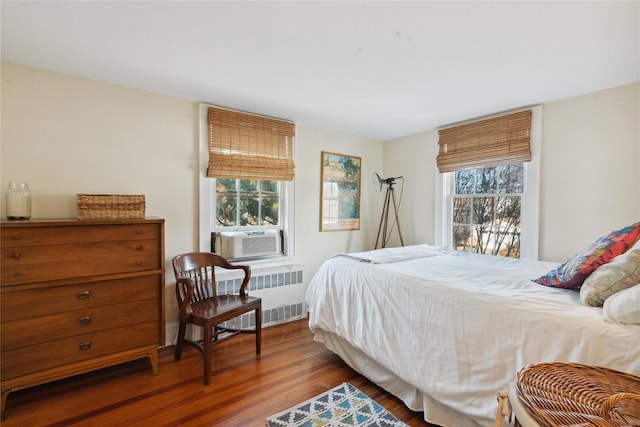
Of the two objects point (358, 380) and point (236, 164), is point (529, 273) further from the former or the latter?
point (236, 164)

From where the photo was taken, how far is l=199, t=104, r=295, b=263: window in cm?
284

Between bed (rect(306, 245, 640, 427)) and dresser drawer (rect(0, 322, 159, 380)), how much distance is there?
1285mm

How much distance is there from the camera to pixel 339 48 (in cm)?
181

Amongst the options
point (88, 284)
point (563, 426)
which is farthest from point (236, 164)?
point (563, 426)

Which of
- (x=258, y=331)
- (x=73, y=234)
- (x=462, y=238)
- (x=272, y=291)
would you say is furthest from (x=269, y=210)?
(x=462, y=238)

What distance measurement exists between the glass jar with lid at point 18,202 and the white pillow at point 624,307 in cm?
326

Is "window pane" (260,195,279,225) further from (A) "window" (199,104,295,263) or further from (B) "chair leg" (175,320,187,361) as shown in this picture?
(B) "chair leg" (175,320,187,361)

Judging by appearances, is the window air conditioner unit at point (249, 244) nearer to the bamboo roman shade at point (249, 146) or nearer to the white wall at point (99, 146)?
the white wall at point (99, 146)

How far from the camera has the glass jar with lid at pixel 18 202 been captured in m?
1.97

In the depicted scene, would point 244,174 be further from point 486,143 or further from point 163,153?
point 486,143

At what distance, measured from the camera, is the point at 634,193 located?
7.36 feet

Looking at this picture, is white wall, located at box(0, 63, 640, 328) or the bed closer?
the bed

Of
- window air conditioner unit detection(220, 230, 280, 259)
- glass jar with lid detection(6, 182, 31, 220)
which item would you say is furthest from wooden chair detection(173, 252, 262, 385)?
glass jar with lid detection(6, 182, 31, 220)

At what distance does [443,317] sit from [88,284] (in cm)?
224
